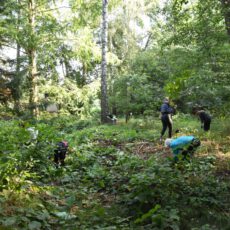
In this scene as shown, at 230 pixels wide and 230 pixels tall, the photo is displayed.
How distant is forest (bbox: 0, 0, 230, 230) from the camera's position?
16.1 ft

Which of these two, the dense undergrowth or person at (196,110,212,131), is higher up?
person at (196,110,212,131)

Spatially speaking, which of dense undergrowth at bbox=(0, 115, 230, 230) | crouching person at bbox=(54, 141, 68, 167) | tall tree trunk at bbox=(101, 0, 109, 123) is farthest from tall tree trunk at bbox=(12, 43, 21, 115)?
crouching person at bbox=(54, 141, 68, 167)

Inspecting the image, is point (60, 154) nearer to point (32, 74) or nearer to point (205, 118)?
point (205, 118)

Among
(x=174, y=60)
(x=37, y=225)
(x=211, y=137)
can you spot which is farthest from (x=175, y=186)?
(x=174, y=60)

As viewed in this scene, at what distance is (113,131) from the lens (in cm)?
1420

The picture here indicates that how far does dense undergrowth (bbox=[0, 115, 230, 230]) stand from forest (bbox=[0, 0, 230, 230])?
0.07 feet

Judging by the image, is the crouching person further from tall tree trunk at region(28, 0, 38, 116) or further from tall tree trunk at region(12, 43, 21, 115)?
tall tree trunk at region(28, 0, 38, 116)

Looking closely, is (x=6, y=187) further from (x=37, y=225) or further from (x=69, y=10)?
(x=69, y=10)

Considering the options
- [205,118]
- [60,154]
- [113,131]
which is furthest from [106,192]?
[113,131]

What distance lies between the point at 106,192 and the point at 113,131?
7951 mm

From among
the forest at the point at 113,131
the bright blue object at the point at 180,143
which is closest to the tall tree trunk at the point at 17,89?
the forest at the point at 113,131

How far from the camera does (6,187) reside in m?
4.98

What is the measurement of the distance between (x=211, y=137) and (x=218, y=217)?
20.1ft

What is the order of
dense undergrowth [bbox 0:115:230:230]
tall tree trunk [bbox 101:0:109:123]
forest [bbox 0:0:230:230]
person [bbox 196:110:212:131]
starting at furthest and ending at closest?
tall tree trunk [bbox 101:0:109:123] → person [bbox 196:110:212:131] → forest [bbox 0:0:230:230] → dense undergrowth [bbox 0:115:230:230]
